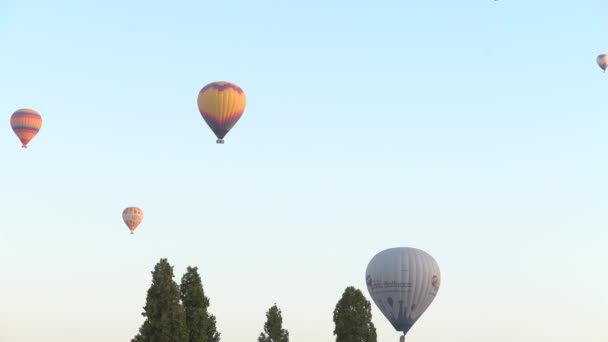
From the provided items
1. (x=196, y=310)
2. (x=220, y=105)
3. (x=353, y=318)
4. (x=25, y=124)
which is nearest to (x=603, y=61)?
(x=220, y=105)

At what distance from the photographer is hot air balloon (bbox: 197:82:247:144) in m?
140

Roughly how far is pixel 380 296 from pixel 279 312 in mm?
14653

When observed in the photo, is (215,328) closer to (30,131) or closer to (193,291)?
(193,291)

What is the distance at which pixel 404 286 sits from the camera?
12319 centimetres

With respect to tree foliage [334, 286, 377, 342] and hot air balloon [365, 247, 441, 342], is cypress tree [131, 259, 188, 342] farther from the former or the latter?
hot air balloon [365, 247, 441, 342]

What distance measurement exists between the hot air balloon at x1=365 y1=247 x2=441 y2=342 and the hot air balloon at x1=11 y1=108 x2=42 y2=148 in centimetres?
6131

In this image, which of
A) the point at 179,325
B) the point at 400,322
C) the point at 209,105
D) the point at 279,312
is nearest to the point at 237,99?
the point at 209,105

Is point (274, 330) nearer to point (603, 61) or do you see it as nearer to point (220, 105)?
point (220, 105)

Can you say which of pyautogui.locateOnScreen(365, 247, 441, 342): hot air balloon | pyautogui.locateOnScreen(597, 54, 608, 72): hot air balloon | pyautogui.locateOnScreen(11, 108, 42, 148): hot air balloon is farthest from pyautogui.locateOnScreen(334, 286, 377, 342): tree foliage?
pyautogui.locateOnScreen(597, 54, 608, 72): hot air balloon

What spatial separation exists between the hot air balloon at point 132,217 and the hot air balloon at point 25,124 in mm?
16278

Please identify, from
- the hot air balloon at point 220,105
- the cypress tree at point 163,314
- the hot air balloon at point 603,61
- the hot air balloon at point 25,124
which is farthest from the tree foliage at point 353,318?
the hot air balloon at point 603,61

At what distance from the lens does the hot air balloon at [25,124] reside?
6481 inches

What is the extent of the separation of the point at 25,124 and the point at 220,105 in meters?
37.9

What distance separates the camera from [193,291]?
108688mm
